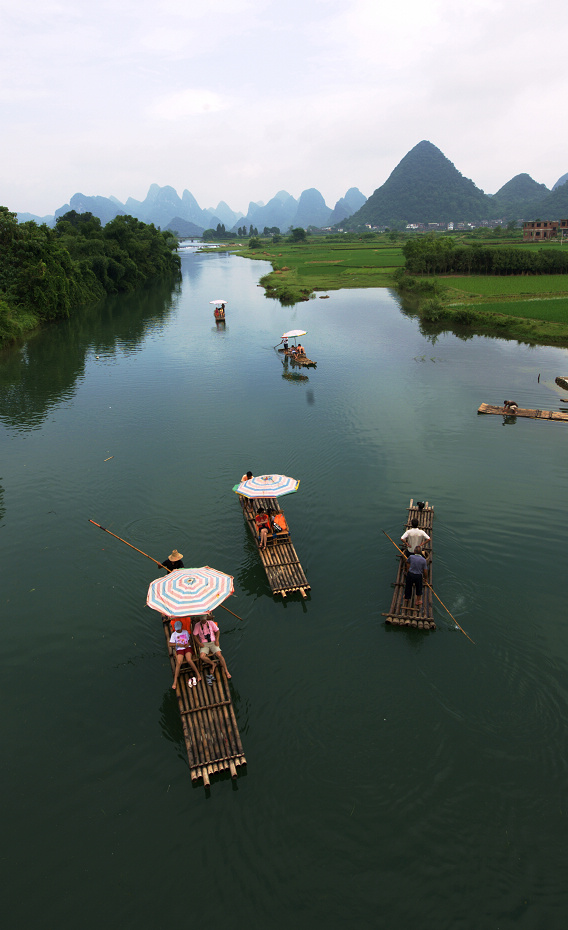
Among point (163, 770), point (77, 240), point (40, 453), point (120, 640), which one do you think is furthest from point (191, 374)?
point (77, 240)

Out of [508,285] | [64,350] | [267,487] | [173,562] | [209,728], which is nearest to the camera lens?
[209,728]

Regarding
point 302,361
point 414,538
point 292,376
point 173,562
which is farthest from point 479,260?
point 173,562

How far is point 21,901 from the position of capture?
8.47m

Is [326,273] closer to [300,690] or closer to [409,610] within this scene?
[409,610]

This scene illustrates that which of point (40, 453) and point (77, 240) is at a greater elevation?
point (77, 240)

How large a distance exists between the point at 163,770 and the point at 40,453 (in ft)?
60.9

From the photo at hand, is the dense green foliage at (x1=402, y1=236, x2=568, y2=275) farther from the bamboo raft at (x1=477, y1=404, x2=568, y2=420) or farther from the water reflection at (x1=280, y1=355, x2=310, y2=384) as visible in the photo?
the bamboo raft at (x1=477, y1=404, x2=568, y2=420)

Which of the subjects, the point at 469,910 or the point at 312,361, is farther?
the point at 312,361

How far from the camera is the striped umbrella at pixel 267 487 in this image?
1670 centimetres

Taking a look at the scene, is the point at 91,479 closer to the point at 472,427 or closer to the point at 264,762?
the point at 264,762

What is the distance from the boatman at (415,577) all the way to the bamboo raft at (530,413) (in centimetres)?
1790

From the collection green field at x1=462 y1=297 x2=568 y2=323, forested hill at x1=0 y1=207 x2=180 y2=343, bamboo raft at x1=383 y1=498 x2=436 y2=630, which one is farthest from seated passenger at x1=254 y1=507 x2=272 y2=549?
green field at x1=462 y1=297 x2=568 y2=323

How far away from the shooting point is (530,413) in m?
28.5

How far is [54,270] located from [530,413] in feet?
172
